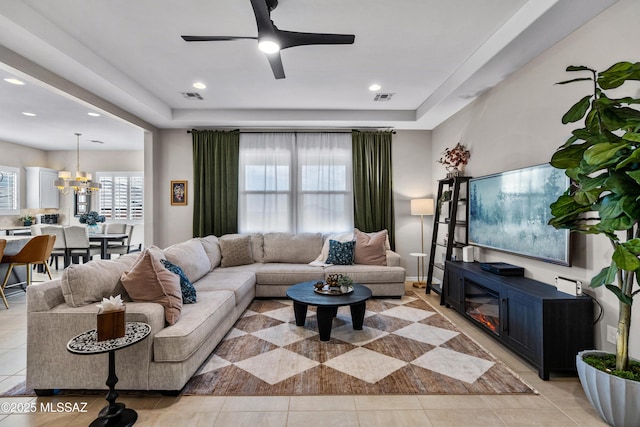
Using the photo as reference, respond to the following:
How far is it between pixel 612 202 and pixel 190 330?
2679 millimetres

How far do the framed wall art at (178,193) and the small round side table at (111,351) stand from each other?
3.59m

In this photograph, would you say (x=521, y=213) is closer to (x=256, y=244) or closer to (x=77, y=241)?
(x=256, y=244)

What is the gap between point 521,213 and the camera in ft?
9.61

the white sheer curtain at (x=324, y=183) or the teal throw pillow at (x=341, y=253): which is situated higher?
the white sheer curtain at (x=324, y=183)

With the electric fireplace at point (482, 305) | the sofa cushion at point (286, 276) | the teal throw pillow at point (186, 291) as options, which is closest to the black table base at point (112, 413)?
the teal throw pillow at point (186, 291)

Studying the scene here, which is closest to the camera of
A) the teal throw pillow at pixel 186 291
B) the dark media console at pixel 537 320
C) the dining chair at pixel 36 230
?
the dark media console at pixel 537 320

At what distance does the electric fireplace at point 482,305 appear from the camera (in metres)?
2.85

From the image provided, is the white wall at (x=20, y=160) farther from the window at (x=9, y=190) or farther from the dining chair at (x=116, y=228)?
the dining chair at (x=116, y=228)

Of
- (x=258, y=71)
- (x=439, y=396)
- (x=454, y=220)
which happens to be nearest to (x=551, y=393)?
(x=439, y=396)

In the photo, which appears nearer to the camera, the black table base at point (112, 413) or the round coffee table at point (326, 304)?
the black table base at point (112, 413)

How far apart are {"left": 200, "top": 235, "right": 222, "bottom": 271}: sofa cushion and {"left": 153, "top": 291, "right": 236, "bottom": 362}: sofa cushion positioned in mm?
1456

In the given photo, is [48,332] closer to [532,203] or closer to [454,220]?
[532,203]

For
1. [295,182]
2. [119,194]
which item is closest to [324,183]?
[295,182]

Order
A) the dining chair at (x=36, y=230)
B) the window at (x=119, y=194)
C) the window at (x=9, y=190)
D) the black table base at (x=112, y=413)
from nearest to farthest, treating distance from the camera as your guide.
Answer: the black table base at (x=112, y=413) → the dining chair at (x=36, y=230) → the window at (x=9, y=190) → the window at (x=119, y=194)
